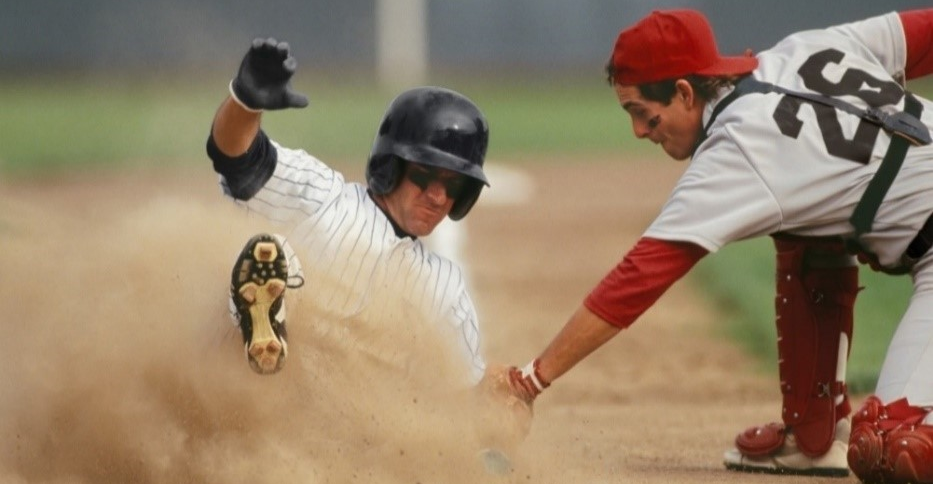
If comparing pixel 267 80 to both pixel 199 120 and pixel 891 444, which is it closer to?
pixel 891 444

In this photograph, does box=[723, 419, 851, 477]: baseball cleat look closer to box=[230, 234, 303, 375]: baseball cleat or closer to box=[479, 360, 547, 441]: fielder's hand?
box=[479, 360, 547, 441]: fielder's hand

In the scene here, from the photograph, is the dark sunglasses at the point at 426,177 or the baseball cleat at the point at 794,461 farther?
the baseball cleat at the point at 794,461

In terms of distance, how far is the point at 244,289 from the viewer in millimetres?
4352

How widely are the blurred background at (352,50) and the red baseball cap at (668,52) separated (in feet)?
51.4

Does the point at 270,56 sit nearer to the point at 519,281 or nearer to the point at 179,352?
the point at 179,352

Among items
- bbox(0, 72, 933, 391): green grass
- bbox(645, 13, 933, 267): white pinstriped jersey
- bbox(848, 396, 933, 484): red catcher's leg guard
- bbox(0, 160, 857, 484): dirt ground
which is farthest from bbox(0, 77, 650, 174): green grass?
bbox(848, 396, 933, 484): red catcher's leg guard

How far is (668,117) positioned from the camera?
4844 millimetres

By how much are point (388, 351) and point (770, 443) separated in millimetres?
1400

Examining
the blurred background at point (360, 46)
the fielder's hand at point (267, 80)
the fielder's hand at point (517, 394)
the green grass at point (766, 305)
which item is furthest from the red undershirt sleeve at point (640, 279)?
the blurred background at point (360, 46)

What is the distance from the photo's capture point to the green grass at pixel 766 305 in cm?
769

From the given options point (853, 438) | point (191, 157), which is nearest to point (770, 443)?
point (853, 438)

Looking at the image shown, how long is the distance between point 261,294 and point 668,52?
4.66ft

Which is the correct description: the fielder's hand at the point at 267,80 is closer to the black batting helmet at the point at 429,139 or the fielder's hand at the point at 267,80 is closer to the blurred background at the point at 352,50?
the black batting helmet at the point at 429,139

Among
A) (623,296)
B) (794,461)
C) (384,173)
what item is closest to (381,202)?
(384,173)
